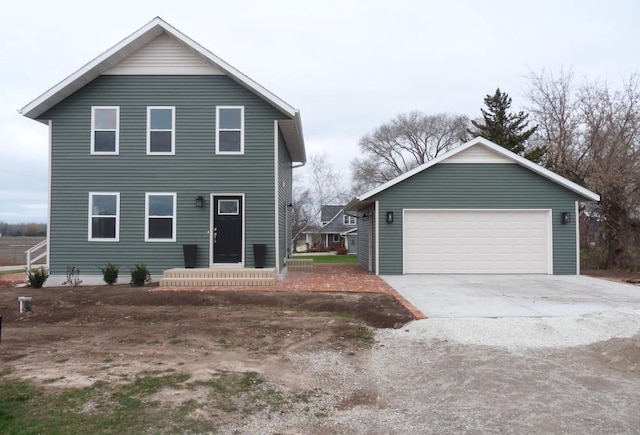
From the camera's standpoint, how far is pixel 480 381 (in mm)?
4953

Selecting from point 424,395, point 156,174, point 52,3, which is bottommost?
point 424,395

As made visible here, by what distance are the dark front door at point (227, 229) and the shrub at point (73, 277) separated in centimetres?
360

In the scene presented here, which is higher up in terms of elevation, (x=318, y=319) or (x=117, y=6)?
(x=117, y=6)

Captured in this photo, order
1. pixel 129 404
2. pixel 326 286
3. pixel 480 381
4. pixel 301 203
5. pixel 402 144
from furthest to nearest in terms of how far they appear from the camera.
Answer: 1. pixel 402 144
2. pixel 301 203
3. pixel 326 286
4. pixel 480 381
5. pixel 129 404

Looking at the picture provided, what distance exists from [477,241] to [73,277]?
38.7 feet

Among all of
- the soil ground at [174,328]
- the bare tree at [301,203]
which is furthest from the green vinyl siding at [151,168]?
the bare tree at [301,203]

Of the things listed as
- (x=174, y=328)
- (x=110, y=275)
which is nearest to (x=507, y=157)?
(x=174, y=328)

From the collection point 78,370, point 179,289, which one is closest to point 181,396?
point 78,370

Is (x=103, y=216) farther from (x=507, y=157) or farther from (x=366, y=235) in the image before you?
(x=507, y=157)

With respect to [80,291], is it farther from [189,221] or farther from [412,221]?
[412,221]

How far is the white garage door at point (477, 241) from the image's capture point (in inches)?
572

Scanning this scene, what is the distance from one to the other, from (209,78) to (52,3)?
160 inches

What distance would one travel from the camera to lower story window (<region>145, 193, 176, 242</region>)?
13.3 m

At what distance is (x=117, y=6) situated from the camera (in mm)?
11984
